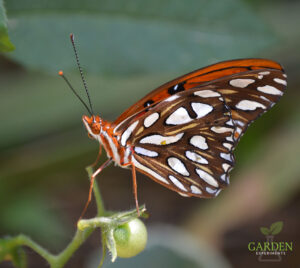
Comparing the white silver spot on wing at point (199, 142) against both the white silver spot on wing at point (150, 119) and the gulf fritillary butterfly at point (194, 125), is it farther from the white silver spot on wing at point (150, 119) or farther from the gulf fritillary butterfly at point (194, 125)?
the white silver spot on wing at point (150, 119)

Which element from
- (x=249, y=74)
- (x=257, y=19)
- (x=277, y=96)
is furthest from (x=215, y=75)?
(x=257, y=19)

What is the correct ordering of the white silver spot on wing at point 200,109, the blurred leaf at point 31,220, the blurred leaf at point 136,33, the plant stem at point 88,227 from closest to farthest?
the plant stem at point 88,227, the white silver spot on wing at point 200,109, the blurred leaf at point 136,33, the blurred leaf at point 31,220

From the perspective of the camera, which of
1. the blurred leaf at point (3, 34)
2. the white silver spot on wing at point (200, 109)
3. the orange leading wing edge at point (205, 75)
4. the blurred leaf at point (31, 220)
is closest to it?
the blurred leaf at point (3, 34)

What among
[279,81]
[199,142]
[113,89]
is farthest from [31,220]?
[279,81]

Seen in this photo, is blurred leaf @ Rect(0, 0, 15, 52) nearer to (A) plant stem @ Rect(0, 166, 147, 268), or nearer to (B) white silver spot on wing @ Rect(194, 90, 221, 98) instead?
(A) plant stem @ Rect(0, 166, 147, 268)

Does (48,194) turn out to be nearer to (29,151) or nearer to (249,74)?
(29,151)

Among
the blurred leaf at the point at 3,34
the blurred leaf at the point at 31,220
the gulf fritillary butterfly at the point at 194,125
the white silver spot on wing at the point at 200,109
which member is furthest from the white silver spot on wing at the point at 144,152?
the blurred leaf at the point at 31,220

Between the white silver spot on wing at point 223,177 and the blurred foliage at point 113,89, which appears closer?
the white silver spot on wing at point 223,177

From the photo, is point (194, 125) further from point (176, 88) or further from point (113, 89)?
point (113, 89)
